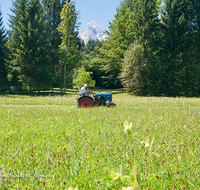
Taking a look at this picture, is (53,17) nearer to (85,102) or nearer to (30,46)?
(30,46)

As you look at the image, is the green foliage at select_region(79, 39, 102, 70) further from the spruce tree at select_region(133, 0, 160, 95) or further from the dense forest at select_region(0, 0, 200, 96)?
the spruce tree at select_region(133, 0, 160, 95)

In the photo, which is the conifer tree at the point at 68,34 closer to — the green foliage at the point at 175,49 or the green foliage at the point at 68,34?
the green foliage at the point at 68,34

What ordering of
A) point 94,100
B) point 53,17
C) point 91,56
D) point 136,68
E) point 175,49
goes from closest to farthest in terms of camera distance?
point 94,100 → point 136,68 → point 175,49 → point 53,17 → point 91,56

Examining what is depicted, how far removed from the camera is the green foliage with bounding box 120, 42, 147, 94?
26092 mm

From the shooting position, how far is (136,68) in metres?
25.8

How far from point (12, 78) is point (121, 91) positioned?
17707 millimetres

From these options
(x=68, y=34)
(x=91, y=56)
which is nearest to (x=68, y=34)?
(x=68, y=34)

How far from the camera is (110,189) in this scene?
6.13 feet

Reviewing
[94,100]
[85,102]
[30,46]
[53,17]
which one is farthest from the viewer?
[53,17]

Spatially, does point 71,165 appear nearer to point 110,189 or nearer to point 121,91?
point 110,189

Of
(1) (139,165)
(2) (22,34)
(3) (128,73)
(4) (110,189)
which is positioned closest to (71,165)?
(4) (110,189)

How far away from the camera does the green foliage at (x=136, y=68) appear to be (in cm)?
2609

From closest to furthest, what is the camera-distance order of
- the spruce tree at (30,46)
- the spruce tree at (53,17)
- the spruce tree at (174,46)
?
the spruce tree at (30,46) → the spruce tree at (174,46) → the spruce tree at (53,17)

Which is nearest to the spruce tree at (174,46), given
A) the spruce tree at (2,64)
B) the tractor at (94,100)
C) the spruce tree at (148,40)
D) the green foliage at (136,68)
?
the spruce tree at (148,40)
